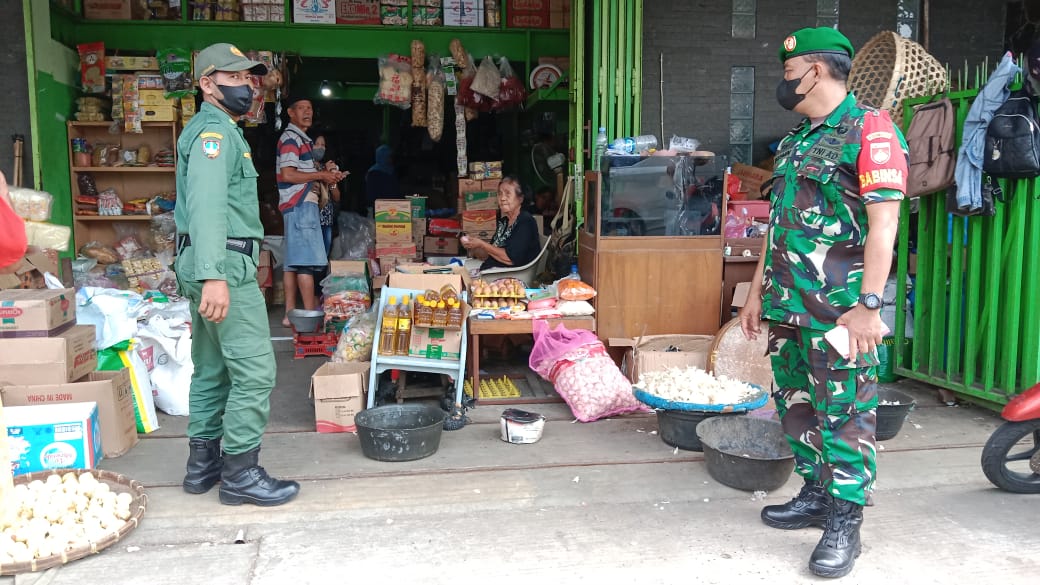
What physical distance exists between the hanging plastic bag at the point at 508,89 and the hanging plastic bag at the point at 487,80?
0.06 meters

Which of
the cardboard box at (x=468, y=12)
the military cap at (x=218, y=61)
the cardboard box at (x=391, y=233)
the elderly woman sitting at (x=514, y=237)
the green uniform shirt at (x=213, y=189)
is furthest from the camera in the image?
→ the cardboard box at (x=468, y=12)

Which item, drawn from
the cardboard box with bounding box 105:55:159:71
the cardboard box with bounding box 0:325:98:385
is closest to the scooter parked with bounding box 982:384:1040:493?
the cardboard box with bounding box 0:325:98:385

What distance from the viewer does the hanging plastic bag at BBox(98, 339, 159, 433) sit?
4809 mm

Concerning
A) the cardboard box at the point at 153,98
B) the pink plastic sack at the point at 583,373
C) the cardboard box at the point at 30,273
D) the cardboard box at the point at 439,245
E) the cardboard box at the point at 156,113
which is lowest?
the pink plastic sack at the point at 583,373

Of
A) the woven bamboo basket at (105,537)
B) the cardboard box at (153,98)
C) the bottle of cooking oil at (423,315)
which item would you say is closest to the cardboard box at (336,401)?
the bottle of cooking oil at (423,315)

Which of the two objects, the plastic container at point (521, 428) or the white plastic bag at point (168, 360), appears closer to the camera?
the plastic container at point (521, 428)

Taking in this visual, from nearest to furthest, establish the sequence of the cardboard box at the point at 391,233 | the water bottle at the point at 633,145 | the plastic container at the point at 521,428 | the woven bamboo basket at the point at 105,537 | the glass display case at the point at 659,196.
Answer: the woven bamboo basket at the point at 105,537
the plastic container at the point at 521,428
the glass display case at the point at 659,196
the water bottle at the point at 633,145
the cardboard box at the point at 391,233

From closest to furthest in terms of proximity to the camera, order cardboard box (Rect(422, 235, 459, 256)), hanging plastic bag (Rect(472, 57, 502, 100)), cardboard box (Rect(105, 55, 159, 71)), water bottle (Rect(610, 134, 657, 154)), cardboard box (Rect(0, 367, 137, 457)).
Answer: cardboard box (Rect(0, 367, 137, 457))
water bottle (Rect(610, 134, 657, 154))
cardboard box (Rect(105, 55, 159, 71))
cardboard box (Rect(422, 235, 459, 256))
hanging plastic bag (Rect(472, 57, 502, 100))

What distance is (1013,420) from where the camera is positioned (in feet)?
12.3

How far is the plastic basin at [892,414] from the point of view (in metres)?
4.56

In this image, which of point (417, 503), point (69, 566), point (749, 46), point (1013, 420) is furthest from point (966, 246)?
point (69, 566)

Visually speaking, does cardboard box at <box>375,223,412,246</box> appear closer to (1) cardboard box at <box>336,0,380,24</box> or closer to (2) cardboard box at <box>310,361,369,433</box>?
(1) cardboard box at <box>336,0,380,24</box>

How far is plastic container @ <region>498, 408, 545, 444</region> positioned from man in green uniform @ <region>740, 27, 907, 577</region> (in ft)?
5.83

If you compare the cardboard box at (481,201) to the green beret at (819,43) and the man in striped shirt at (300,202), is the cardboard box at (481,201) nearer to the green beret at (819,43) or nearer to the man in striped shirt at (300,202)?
the man in striped shirt at (300,202)
